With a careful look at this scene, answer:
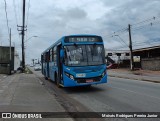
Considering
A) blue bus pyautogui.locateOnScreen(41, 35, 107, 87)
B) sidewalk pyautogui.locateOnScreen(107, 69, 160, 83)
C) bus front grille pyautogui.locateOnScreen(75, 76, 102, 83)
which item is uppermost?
blue bus pyautogui.locateOnScreen(41, 35, 107, 87)

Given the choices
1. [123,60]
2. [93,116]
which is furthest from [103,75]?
[123,60]

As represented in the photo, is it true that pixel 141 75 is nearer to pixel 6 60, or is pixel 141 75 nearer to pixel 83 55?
pixel 6 60

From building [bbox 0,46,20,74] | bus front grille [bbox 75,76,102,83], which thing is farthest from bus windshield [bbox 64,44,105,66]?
building [bbox 0,46,20,74]

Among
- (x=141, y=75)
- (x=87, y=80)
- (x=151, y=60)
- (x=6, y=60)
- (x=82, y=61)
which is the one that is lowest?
(x=141, y=75)

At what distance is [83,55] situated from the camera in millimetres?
17594

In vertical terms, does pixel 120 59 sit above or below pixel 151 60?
above

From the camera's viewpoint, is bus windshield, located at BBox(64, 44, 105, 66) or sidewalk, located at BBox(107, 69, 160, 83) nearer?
bus windshield, located at BBox(64, 44, 105, 66)

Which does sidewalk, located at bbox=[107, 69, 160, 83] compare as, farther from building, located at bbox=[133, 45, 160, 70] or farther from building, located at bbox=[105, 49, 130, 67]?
building, located at bbox=[105, 49, 130, 67]

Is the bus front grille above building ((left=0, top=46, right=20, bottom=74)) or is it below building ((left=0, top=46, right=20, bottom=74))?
below

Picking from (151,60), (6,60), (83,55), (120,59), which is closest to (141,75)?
(151,60)

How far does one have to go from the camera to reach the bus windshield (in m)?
17.5

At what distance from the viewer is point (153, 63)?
57.0 meters

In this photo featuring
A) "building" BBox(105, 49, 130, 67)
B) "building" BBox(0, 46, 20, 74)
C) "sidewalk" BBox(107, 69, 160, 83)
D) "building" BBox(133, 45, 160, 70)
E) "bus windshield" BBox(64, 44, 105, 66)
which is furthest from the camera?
"building" BBox(105, 49, 130, 67)

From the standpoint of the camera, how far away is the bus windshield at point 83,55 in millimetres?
17484
